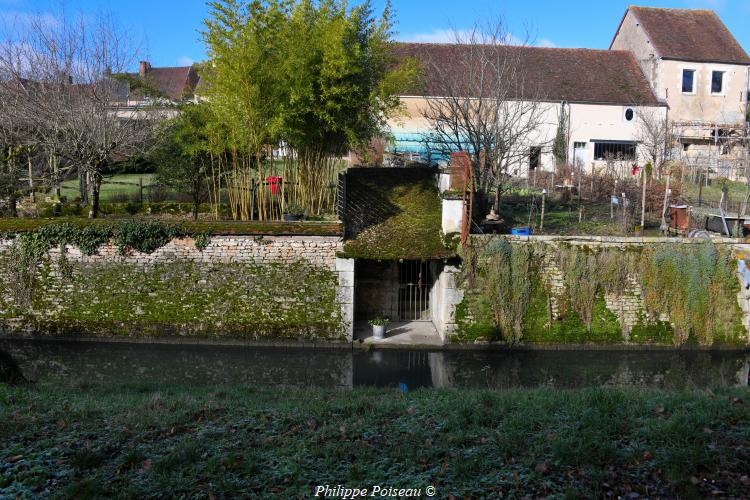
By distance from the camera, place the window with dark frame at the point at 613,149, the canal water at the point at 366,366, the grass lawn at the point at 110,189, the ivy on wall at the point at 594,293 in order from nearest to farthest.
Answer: the canal water at the point at 366,366, the ivy on wall at the point at 594,293, the grass lawn at the point at 110,189, the window with dark frame at the point at 613,149

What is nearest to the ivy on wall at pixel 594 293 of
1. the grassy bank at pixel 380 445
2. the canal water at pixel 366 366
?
the canal water at pixel 366 366

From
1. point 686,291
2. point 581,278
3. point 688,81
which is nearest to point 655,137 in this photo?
point 686,291

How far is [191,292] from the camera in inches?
555

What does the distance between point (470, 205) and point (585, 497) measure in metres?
8.78

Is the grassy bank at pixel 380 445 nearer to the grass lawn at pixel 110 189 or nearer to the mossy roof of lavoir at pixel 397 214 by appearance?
the mossy roof of lavoir at pixel 397 214

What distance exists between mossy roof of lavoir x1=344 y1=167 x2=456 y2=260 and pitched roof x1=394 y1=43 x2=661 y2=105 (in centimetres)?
983

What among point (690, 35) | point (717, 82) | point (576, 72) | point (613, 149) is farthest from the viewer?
point (690, 35)

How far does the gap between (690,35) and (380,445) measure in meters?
32.1

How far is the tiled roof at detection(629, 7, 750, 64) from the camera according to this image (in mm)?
30562

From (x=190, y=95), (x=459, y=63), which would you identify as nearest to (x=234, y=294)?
(x=190, y=95)

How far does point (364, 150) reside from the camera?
19.2 metres

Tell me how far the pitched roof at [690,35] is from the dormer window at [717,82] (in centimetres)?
67

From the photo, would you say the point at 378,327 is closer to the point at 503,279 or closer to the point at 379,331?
the point at 379,331

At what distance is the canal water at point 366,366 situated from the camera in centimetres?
1177
